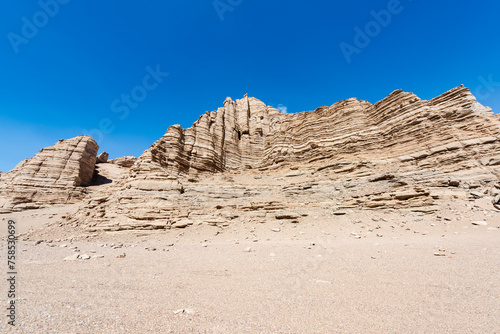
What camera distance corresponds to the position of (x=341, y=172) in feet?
60.6

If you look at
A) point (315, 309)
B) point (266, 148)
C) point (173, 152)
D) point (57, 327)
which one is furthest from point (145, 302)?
point (266, 148)

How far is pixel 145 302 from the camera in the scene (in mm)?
3352

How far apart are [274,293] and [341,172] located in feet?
55.5

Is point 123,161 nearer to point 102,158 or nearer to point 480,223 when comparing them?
point 102,158

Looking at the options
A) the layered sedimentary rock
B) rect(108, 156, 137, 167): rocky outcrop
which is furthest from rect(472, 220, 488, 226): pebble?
rect(108, 156, 137, 167): rocky outcrop

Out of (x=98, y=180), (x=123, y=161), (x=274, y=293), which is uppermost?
(x=123, y=161)

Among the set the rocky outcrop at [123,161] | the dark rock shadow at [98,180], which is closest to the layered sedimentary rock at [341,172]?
the dark rock shadow at [98,180]

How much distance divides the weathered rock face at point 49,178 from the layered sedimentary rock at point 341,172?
16556 mm

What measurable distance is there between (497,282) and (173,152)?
25.3 m

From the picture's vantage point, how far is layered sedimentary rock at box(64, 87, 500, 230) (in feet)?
45.0

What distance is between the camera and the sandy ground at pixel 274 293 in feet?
8.66

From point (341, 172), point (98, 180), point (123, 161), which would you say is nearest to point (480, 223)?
point (341, 172)

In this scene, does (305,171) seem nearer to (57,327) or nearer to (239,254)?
(239,254)

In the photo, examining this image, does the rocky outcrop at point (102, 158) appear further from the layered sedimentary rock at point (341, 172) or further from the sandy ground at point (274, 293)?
the sandy ground at point (274, 293)
